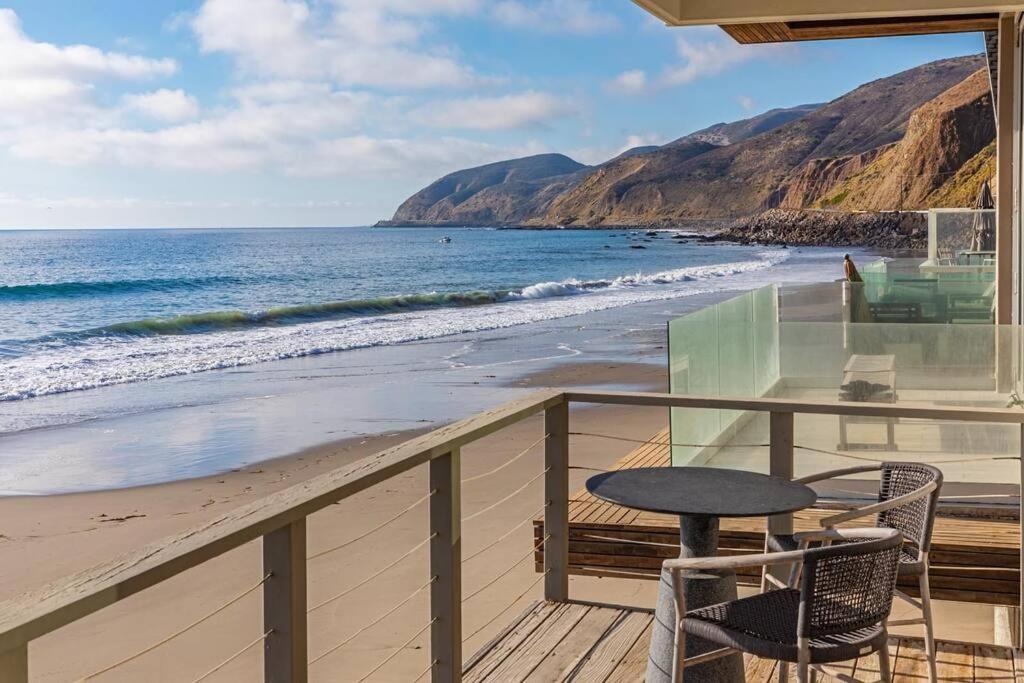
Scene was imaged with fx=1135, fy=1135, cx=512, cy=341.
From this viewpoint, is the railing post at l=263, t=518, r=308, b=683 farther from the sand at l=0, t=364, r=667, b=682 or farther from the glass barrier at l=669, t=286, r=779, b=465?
the glass barrier at l=669, t=286, r=779, b=465

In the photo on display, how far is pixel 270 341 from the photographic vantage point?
24.3 m

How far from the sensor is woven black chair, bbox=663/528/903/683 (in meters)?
2.73

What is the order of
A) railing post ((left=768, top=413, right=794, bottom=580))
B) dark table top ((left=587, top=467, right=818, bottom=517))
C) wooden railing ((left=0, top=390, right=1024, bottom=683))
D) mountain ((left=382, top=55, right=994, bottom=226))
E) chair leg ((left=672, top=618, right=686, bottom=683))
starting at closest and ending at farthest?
1. wooden railing ((left=0, top=390, right=1024, bottom=683))
2. chair leg ((left=672, top=618, right=686, bottom=683))
3. dark table top ((left=587, top=467, right=818, bottom=517))
4. railing post ((left=768, top=413, right=794, bottom=580))
5. mountain ((left=382, top=55, right=994, bottom=226))

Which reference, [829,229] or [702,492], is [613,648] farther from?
[829,229]

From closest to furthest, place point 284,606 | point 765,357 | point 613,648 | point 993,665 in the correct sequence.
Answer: point 284,606
point 993,665
point 613,648
point 765,357

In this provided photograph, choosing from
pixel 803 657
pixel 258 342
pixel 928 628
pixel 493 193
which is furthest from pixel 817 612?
pixel 493 193

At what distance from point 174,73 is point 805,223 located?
40453 mm

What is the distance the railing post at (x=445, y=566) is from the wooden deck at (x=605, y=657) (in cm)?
51

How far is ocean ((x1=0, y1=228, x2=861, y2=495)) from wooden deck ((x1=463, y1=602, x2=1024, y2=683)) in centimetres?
665

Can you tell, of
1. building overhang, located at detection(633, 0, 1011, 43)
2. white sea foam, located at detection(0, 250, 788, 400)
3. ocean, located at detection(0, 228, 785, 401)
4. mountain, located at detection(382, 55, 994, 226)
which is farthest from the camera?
mountain, located at detection(382, 55, 994, 226)

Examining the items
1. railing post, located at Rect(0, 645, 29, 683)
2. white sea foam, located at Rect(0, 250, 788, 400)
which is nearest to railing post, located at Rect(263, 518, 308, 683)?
railing post, located at Rect(0, 645, 29, 683)

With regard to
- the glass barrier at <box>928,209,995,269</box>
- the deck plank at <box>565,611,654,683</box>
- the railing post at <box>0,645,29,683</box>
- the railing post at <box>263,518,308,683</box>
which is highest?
the glass barrier at <box>928,209,995,269</box>

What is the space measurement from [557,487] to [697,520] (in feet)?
3.67

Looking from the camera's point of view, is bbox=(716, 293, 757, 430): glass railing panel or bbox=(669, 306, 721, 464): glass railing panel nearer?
bbox=(669, 306, 721, 464): glass railing panel
